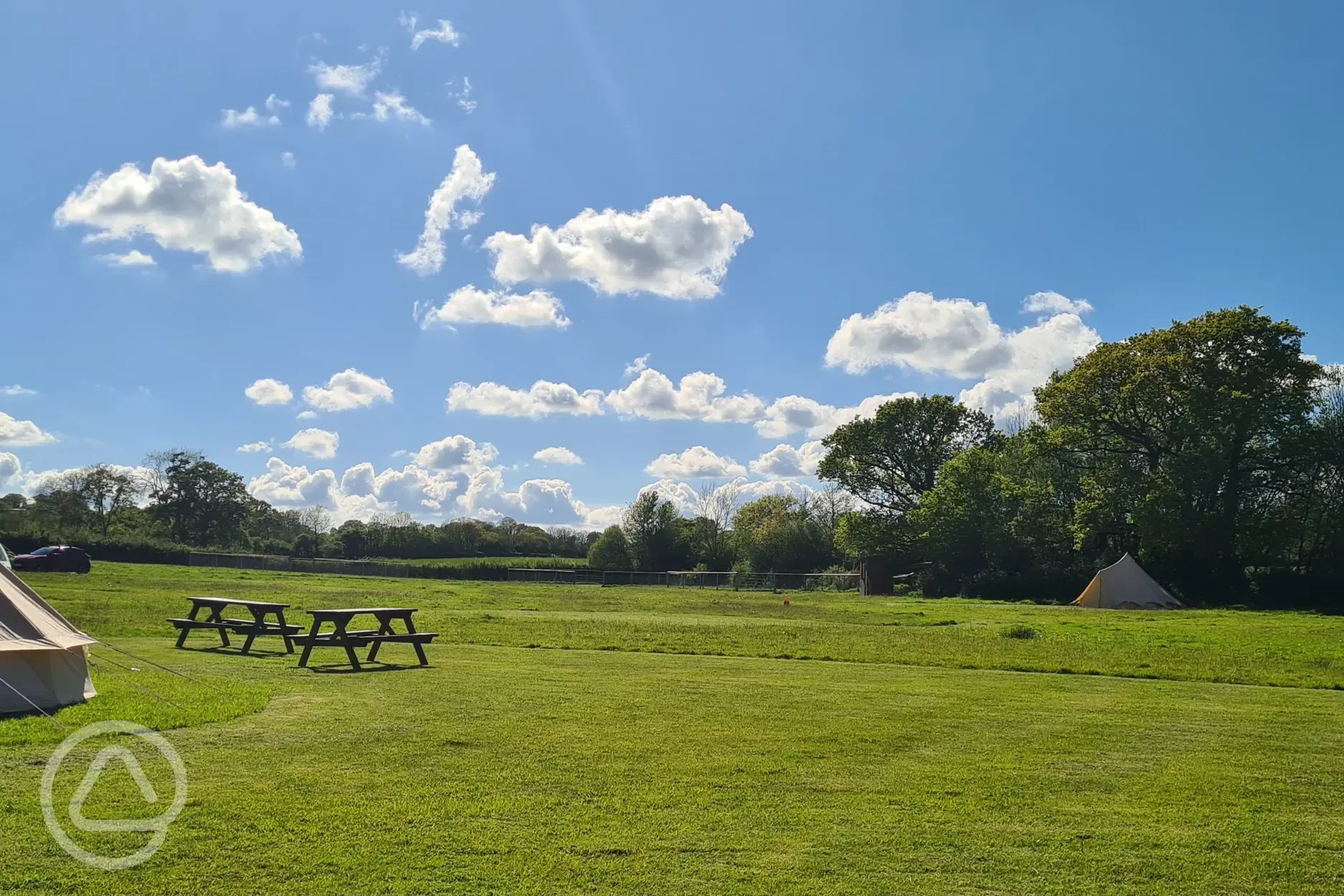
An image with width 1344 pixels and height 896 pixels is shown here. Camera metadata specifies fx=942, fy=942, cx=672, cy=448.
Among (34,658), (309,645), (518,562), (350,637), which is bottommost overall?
(518,562)

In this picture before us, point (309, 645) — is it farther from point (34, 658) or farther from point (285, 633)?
point (34, 658)

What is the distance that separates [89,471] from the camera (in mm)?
98750

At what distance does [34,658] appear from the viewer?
31.0 ft

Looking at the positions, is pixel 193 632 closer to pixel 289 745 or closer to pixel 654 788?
pixel 289 745

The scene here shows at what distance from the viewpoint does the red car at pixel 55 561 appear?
4212cm

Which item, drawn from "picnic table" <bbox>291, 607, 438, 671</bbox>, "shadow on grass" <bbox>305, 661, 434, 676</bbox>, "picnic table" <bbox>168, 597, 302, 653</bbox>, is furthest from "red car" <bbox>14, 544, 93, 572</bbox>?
"shadow on grass" <bbox>305, 661, 434, 676</bbox>

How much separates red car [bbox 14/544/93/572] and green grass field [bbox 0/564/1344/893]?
104 feet

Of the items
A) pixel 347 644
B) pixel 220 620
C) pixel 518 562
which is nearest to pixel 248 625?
pixel 220 620

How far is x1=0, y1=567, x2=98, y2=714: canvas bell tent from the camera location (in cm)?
923

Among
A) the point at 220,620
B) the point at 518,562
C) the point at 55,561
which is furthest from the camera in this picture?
the point at 518,562

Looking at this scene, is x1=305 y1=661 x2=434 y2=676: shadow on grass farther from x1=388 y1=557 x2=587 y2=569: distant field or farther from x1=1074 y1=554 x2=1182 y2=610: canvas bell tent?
x1=388 y1=557 x2=587 y2=569: distant field

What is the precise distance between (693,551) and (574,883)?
3263 inches

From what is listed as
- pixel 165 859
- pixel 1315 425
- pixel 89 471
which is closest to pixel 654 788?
pixel 165 859

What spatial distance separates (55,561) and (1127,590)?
49096 millimetres
